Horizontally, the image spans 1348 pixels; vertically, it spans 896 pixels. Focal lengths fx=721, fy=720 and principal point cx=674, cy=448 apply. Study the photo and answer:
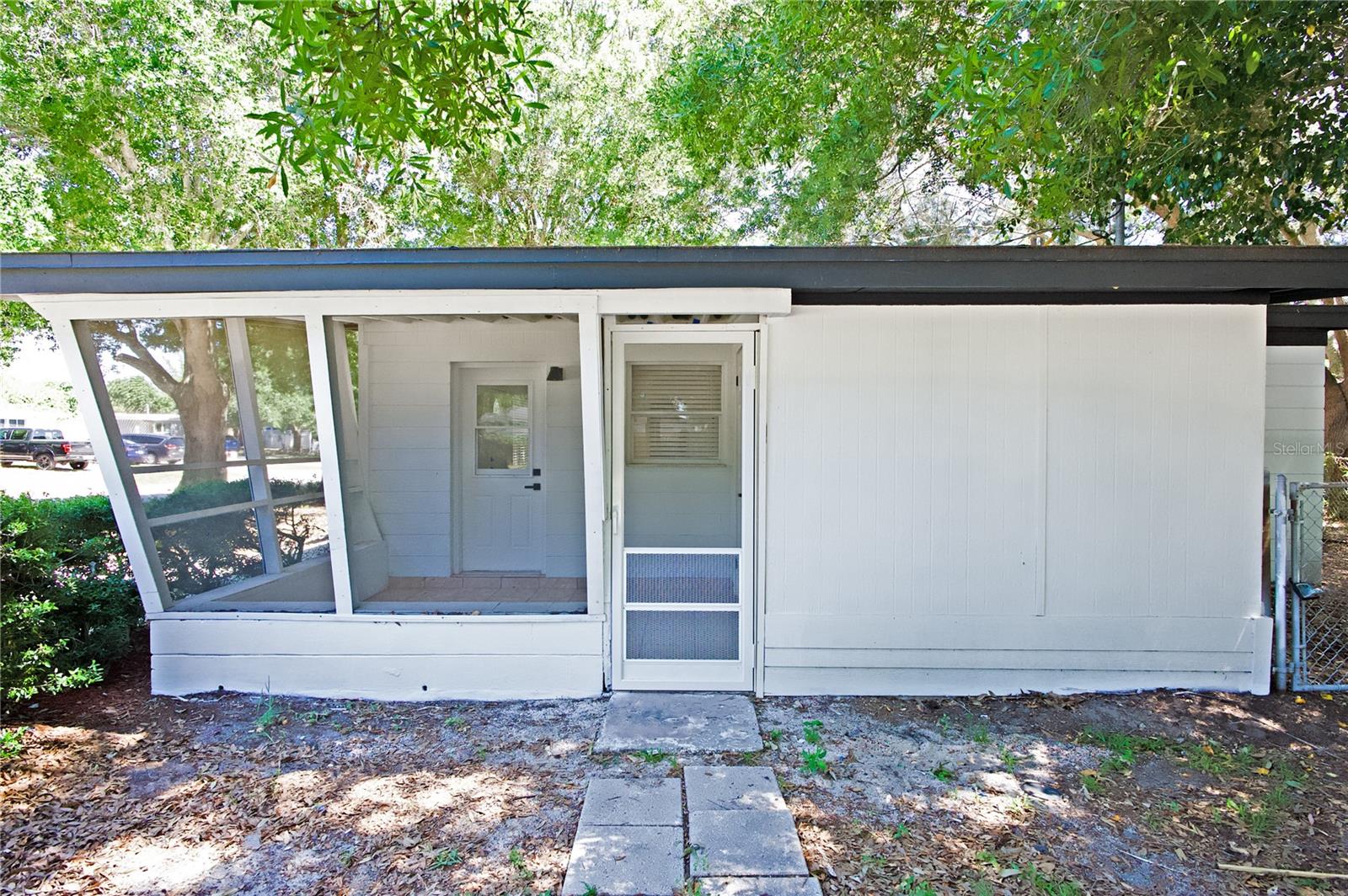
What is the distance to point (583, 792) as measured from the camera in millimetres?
3131

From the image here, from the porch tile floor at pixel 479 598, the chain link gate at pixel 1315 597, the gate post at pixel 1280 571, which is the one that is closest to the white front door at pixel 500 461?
the porch tile floor at pixel 479 598

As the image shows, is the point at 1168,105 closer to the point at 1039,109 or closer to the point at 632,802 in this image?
the point at 1039,109

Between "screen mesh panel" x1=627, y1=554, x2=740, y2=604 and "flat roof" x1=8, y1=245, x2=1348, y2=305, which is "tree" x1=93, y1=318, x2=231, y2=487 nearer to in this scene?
"flat roof" x1=8, y1=245, x2=1348, y2=305

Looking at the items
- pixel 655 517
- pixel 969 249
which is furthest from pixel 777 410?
pixel 655 517

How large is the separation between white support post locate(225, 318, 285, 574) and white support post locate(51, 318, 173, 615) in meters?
0.54

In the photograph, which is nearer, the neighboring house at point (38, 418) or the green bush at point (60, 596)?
the green bush at point (60, 596)

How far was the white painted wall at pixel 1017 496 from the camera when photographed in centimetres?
406

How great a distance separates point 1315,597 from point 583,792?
168 inches

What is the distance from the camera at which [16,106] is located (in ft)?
23.0

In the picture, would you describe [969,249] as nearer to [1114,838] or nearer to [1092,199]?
[1114,838]

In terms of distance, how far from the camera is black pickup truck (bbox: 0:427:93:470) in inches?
744

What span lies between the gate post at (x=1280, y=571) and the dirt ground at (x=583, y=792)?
0.69 ft

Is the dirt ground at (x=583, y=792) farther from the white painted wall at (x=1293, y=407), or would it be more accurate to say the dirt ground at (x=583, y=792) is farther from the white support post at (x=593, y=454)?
the white painted wall at (x=1293, y=407)

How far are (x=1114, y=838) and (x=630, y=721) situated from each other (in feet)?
7.17
